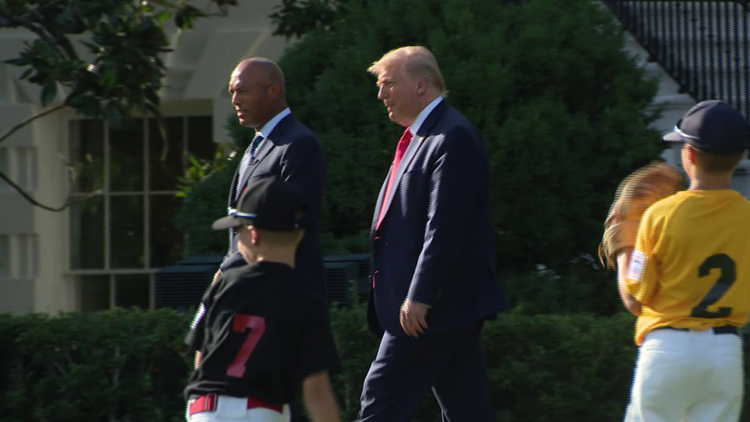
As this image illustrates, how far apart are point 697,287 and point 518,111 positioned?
3436 millimetres

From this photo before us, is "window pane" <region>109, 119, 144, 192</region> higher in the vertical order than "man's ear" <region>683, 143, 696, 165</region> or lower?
lower

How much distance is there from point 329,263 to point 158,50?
6.85ft

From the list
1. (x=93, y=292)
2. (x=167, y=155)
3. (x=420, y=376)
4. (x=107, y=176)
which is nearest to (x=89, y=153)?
(x=107, y=176)

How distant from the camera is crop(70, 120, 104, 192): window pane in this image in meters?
10.0

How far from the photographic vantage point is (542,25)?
749 cm

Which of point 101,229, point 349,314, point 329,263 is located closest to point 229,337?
point 349,314

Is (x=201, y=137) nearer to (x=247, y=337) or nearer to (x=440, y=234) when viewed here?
(x=440, y=234)

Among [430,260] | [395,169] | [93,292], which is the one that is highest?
[395,169]

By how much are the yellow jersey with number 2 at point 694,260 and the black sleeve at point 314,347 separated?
1.16 m

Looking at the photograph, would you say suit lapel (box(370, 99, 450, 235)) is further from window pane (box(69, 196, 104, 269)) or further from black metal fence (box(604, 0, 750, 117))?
window pane (box(69, 196, 104, 269))

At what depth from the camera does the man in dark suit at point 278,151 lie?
181 inches

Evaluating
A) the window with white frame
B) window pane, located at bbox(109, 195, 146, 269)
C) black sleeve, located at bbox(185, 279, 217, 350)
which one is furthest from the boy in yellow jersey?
window pane, located at bbox(109, 195, 146, 269)

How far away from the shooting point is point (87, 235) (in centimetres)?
1010

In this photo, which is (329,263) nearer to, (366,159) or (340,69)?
(366,159)
